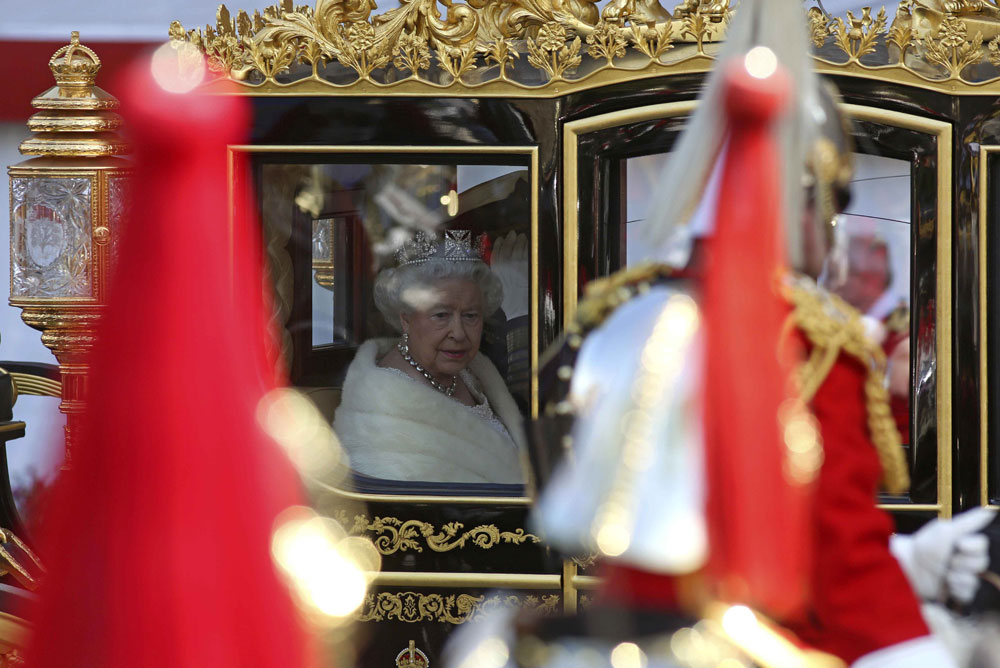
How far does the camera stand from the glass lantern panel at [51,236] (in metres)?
3.39

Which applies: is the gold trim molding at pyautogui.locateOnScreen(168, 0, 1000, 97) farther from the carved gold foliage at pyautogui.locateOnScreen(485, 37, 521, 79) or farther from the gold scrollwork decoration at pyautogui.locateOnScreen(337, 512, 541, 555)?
the gold scrollwork decoration at pyautogui.locateOnScreen(337, 512, 541, 555)

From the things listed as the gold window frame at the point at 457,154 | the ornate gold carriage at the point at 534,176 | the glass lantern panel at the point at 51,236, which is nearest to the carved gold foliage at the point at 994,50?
the ornate gold carriage at the point at 534,176

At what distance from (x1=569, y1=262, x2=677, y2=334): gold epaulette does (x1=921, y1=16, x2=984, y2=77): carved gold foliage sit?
1838 millimetres

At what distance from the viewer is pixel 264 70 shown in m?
2.97

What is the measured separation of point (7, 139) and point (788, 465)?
425 cm

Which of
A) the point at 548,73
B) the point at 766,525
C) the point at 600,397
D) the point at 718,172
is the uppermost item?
the point at 548,73

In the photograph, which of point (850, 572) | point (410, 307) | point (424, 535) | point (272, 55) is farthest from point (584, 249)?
point (850, 572)

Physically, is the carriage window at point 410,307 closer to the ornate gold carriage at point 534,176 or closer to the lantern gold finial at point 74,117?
the ornate gold carriage at point 534,176

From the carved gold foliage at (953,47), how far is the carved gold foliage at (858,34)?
128mm

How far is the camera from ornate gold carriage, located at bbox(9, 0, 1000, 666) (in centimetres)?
286

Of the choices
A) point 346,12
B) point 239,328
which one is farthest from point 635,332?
point 346,12

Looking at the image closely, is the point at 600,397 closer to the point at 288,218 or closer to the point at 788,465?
the point at 788,465

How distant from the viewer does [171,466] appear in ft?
3.23

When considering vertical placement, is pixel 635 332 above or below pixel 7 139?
below
